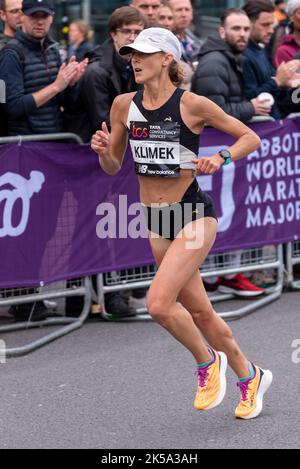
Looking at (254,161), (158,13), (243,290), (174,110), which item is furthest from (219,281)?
(174,110)

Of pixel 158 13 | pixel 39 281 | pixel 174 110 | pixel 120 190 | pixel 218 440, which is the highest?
pixel 158 13

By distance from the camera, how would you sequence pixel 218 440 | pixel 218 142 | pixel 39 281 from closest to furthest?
1. pixel 218 440
2. pixel 39 281
3. pixel 218 142

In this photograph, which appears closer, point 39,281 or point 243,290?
point 39,281

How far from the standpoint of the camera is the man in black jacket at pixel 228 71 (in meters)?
8.91

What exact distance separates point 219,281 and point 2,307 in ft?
7.10

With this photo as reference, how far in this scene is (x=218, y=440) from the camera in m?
5.64

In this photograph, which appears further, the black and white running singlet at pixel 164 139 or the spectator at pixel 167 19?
the spectator at pixel 167 19

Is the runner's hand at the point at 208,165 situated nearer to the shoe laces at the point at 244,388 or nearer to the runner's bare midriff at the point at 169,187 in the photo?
the runner's bare midriff at the point at 169,187

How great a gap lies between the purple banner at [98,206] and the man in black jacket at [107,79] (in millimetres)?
359

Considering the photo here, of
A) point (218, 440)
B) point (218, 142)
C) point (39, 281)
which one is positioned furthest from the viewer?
point (218, 142)

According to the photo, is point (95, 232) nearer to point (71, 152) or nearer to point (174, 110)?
point (71, 152)

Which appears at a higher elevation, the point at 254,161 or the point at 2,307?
the point at 254,161

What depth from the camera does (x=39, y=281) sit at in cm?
812

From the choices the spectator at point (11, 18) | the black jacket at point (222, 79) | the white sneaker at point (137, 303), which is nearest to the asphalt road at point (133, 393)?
the white sneaker at point (137, 303)
